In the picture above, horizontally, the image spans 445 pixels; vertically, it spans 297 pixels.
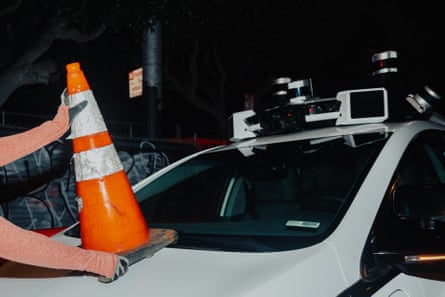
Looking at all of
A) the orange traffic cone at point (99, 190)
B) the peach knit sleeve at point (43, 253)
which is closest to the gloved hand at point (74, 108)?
the orange traffic cone at point (99, 190)

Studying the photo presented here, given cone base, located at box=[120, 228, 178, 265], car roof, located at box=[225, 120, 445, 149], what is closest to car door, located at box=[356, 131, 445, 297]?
car roof, located at box=[225, 120, 445, 149]

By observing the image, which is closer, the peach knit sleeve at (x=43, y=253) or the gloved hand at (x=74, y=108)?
the peach knit sleeve at (x=43, y=253)

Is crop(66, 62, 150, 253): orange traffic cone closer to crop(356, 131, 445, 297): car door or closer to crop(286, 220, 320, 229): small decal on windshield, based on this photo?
crop(286, 220, 320, 229): small decal on windshield

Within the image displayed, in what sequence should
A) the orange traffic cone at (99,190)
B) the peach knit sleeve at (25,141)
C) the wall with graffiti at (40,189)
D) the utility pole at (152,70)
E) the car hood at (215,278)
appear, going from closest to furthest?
1. the car hood at (215,278)
2. the peach knit sleeve at (25,141)
3. the orange traffic cone at (99,190)
4. the wall with graffiti at (40,189)
5. the utility pole at (152,70)

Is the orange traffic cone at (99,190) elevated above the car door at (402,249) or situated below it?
above

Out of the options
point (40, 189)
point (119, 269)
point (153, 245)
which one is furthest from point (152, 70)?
point (119, 269)

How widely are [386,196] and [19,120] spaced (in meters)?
12.1

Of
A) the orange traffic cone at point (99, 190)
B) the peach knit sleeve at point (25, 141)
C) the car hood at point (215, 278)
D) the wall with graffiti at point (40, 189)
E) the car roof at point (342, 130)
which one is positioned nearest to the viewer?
the car hood at point (215, 278)

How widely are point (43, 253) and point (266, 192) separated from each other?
1572 mm

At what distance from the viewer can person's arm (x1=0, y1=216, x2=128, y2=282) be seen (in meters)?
1.43

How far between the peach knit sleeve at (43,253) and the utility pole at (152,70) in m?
6.32

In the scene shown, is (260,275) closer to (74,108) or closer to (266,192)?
(74,108)

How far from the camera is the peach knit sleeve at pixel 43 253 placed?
1.43m

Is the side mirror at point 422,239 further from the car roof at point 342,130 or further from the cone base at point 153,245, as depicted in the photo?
the cone base at point 153,245
